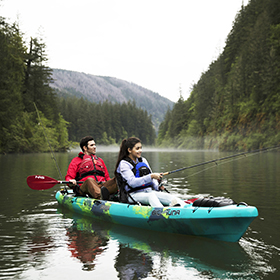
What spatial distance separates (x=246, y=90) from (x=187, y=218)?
44472 mm

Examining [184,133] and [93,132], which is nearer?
[184,133]

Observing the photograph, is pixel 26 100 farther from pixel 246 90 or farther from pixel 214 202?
pixel 214 202

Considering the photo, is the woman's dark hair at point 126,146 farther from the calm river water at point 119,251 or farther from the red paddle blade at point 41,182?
the red paddle blade at point 41,182

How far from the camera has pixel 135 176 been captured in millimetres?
6363

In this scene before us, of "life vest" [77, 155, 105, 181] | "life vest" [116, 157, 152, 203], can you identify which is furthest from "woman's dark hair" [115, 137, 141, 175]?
"life vest" [77, 155, 105, 181]

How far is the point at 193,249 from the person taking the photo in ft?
16.7

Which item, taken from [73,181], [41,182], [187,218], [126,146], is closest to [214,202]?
[187,218]

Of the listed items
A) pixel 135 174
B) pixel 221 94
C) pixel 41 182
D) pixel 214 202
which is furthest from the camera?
pixel 221 94

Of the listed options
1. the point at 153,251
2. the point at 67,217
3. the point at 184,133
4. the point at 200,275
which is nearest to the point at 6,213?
the point at 67,217

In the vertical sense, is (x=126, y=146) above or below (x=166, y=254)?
above

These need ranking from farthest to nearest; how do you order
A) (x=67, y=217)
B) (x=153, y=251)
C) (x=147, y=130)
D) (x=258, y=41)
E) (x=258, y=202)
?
(x=147, y=130)
(x=258, y=41)
(x=258, y=202)
(x=67, y=217)
(x=153, y=251)

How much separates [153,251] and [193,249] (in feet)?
1.95

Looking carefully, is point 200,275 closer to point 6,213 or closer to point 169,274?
point 169,274

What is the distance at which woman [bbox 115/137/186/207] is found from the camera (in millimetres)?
6180
